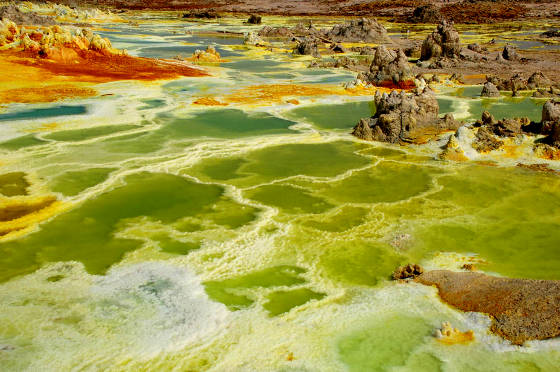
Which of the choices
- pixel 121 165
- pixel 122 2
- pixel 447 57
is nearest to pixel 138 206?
pixel 121 165

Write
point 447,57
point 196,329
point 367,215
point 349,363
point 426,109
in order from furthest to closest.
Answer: point 447,57
point 426,109
point 367,215
point 196,329
point 349,363

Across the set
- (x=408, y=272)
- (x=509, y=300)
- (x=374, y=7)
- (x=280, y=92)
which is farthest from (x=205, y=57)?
(x=374, y=7)

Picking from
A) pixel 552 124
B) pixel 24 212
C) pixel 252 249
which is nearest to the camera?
pixel 252 249

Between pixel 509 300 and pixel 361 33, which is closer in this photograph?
pixel 509 300

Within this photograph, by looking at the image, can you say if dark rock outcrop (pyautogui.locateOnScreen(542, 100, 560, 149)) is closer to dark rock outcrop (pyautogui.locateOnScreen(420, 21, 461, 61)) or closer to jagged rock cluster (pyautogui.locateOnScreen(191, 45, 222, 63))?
dark rock outcrop (pyautogui.locateOnScreen(420, 21, 461, 61))

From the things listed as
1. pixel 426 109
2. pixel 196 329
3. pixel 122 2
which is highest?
pixel 122 2

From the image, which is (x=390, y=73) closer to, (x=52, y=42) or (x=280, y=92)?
(x=280, y=92)

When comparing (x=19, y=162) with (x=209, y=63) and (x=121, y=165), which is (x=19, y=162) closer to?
(x=121, y=165)
